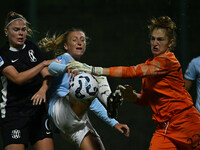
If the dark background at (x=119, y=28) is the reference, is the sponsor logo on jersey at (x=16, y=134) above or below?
below

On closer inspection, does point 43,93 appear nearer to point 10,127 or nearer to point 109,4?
point 10,127

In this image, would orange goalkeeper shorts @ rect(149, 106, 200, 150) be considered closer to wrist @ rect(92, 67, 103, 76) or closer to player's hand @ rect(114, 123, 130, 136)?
player's hand @ rect(114, 123, 130, 136)

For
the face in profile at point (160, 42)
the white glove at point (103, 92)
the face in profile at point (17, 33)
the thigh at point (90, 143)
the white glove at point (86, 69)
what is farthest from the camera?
the white glove at point (103, 92)

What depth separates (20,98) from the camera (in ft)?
11.0

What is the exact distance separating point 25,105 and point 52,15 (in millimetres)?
2765

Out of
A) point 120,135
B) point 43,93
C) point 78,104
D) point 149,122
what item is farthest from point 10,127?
point 149,122

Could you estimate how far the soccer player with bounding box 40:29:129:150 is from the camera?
3.14 metres

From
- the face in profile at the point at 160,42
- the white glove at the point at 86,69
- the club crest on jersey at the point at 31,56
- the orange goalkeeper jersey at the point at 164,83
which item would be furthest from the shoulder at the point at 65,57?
the face in profile at the point at 160,42

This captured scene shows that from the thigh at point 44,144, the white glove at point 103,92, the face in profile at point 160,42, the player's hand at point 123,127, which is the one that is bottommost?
the thigh at point 44,144

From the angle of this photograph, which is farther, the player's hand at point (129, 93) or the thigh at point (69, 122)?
the player's hand at point (129, 93)

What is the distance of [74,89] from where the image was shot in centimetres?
298

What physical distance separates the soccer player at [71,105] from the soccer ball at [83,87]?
85 mm

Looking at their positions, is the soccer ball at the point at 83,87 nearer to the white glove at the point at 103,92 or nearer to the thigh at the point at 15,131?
the white glove at the point at 103,92

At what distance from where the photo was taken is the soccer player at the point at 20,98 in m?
3.30
